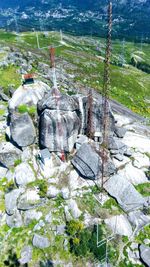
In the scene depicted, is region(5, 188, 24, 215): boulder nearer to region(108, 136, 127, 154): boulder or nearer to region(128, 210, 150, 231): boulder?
region(108, 136, 127, 154): boulder

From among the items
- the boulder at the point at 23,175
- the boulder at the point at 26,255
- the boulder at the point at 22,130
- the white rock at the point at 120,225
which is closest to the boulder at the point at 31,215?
the boulder at the point at 26,255

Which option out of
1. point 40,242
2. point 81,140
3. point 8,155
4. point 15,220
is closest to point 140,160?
point 81,140

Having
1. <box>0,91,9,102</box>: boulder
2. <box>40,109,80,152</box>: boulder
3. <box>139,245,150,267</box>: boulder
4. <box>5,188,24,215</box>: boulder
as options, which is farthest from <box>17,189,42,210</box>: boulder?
<box>0,91,9,102</box>: boulder

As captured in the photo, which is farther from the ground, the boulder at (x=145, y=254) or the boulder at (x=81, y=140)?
the boulder at (x=81, y=140)

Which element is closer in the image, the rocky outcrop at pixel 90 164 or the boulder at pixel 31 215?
the boulder at pixel 31 215

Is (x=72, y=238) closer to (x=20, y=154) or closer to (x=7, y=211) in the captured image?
(x=7, y=211)

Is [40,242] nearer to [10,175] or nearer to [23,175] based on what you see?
[23,175]

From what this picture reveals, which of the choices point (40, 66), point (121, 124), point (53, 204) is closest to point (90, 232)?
point (53, 204)

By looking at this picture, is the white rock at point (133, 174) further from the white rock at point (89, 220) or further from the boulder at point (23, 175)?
the boulder at point (23, 175)
